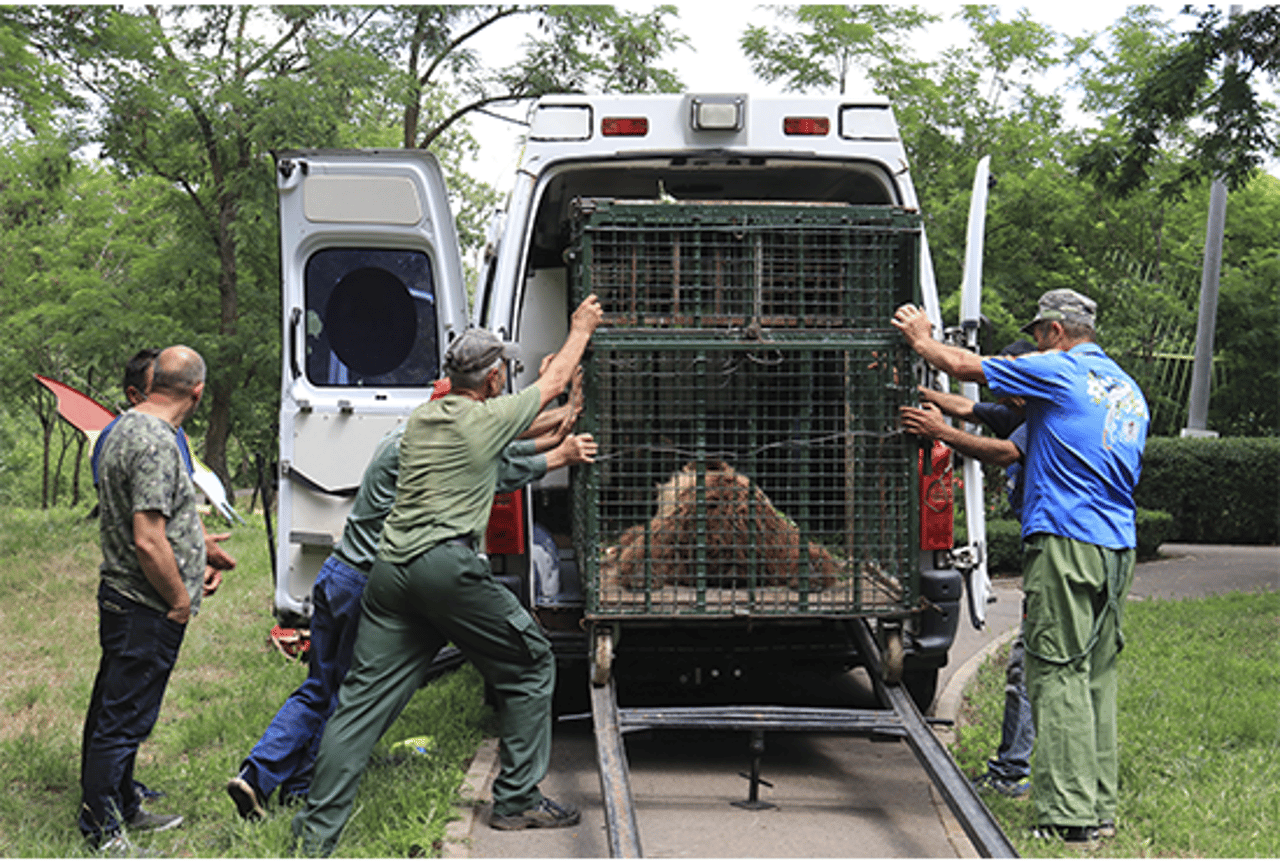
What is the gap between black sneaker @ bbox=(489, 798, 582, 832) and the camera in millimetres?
4457

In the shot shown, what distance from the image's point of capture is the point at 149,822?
4453 millimetres

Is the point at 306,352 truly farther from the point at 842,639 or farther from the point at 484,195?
the point at 484,195

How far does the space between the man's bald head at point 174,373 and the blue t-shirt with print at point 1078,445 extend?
10.3 feet

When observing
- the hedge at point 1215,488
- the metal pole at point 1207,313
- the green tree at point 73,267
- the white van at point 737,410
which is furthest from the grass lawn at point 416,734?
the green tree at point 73,267

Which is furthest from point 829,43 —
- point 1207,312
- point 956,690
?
point 956,690

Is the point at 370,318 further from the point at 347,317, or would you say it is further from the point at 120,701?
the point at 120,701

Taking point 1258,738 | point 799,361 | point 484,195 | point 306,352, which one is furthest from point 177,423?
point 484,195

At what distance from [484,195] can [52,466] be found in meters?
18.3

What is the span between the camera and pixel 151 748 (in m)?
5.70

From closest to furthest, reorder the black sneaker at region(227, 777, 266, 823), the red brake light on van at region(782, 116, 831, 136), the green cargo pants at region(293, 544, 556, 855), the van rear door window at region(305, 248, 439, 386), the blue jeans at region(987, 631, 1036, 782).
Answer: the green cargo pants at region(293, 544, 556, 855) < the black sneaker at region(227, 777, 266, 823) < the blue jeans at region(987, 631, 1036, 782) < the red brake light on van at region(782, 116, 831, 136) < the van rear door window at region(305, 248, 439, 386)

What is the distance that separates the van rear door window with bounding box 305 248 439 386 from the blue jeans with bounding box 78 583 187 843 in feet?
7.07

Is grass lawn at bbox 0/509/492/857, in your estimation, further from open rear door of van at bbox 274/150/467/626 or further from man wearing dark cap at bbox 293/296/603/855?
open rear door of van at bbox 274/150/467/626

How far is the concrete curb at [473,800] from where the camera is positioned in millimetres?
4254

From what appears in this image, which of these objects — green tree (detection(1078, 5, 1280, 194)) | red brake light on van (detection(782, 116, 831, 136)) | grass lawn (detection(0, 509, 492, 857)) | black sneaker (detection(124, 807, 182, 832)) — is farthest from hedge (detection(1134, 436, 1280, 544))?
black sneaker (detection(124, 807, 182, 832))
